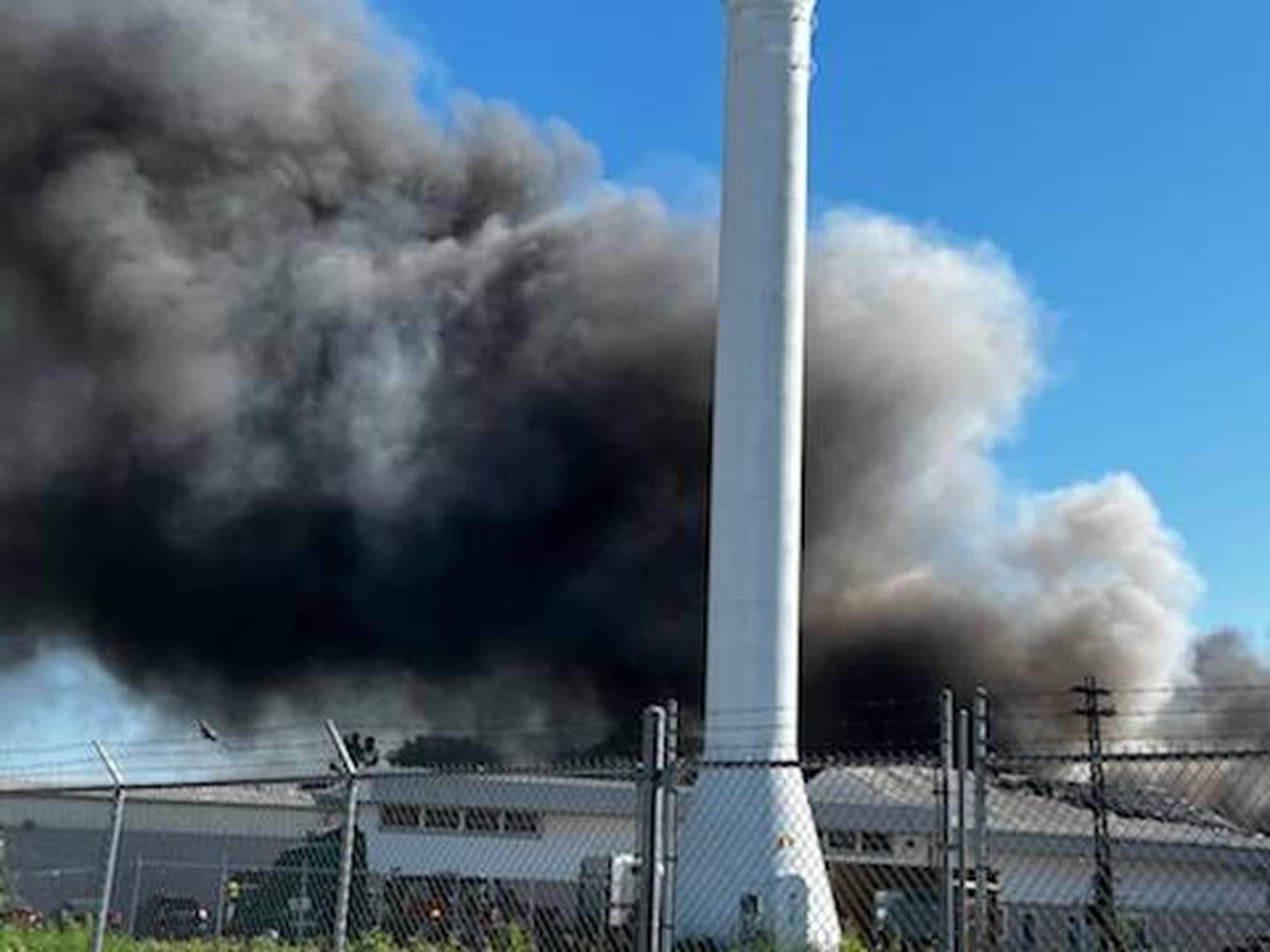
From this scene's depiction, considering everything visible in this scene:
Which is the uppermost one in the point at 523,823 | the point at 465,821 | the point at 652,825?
the point at 465,821

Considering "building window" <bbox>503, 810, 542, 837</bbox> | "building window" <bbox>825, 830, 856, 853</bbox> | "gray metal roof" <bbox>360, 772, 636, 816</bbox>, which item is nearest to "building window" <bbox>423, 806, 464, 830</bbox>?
"gray metal roof" <bbox>360, 772, 636, 816</bbox>

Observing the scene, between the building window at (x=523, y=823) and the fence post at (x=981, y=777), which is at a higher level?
the building window at (x=523, y=823)

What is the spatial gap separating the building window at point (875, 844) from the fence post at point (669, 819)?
30190mm

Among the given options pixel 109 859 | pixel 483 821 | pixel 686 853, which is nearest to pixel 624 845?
pixel 483 821

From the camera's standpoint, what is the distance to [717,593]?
24328 millimetres

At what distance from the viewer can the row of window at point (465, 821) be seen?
38781 millimetres

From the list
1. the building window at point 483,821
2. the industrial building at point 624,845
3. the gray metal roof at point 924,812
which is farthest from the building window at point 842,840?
the building window at point 483,821

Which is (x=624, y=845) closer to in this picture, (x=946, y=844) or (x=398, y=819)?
(x=398, y=819)

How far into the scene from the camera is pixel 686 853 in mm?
23703

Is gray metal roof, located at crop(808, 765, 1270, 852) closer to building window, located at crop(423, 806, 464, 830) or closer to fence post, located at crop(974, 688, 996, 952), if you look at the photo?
building window, located at crop(423, 806, 464, 830)

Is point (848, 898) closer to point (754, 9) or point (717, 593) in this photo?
point (717, 593)

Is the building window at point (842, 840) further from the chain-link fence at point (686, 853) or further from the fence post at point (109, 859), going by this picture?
the fence post at point (109, 859)

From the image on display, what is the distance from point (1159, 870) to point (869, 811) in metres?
7.53

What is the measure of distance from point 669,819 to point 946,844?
1.36 meters
